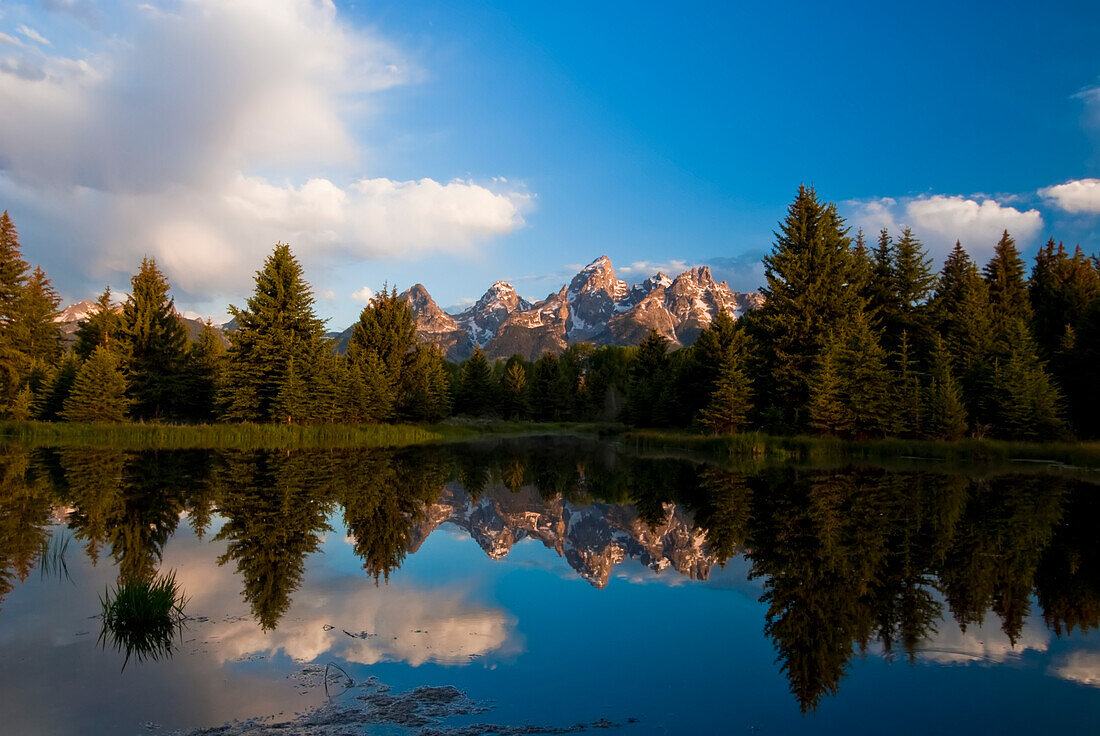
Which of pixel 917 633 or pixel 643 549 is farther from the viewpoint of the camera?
pixel 643 549

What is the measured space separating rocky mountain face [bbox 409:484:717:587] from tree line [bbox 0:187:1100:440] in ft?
66.1

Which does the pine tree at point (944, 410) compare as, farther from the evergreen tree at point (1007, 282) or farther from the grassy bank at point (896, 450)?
the evergreen tree at point (1007, 282)

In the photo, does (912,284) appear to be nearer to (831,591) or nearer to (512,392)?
(831,591)

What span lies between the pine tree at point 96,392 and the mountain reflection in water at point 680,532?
13.7 m

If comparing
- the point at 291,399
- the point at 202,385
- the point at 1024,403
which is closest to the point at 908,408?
the point at 1024,403

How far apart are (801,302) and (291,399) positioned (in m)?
29.0

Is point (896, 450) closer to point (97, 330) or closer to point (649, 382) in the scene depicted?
point (649, 382)

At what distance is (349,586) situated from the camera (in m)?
8.06

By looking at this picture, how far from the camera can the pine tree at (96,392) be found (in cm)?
3328

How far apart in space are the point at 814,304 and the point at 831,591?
31070 millimetres

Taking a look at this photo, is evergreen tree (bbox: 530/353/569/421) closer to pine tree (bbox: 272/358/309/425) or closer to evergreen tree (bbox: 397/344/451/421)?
evergreen tree (bbox: 397/344/451/421)

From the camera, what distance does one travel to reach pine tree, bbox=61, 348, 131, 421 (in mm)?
33281

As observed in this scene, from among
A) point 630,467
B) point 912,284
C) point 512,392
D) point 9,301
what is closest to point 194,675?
point 630,467

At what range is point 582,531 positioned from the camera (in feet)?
41.3
